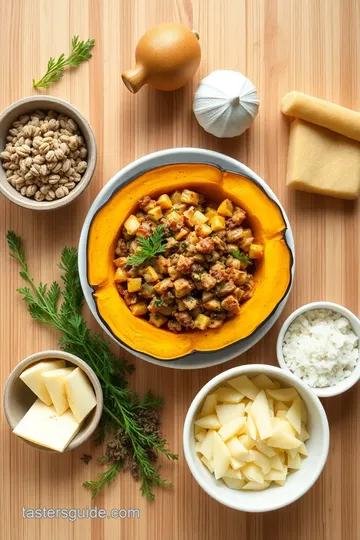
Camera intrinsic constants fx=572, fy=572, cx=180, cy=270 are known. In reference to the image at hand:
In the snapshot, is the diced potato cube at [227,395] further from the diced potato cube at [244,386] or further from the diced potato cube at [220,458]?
the diced potato cube at [220,458]

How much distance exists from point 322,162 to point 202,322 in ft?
2.12

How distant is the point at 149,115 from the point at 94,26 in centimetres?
33

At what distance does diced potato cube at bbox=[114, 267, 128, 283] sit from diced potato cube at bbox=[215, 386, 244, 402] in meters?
0.44

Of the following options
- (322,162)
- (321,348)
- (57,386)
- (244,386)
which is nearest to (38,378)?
(57,386)

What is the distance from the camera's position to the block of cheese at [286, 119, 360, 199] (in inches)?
69.6

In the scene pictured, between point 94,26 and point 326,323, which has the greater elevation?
point 94,26

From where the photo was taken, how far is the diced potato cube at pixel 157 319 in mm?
1635

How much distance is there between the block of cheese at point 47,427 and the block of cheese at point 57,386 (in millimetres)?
30

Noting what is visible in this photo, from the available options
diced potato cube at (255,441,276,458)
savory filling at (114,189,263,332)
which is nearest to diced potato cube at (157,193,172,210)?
savory filling at (114,189,263,332)

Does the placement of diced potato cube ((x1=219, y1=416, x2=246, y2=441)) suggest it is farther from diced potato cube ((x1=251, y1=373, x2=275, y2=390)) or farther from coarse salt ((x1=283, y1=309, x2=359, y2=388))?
coarse salt ((x1=283, y1=309, x2=359, y2=388))

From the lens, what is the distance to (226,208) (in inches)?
63.4

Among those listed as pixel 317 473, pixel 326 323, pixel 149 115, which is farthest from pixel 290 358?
pixel 149 115

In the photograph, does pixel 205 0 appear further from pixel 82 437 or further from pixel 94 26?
pixel 82 437

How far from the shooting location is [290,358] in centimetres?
174
